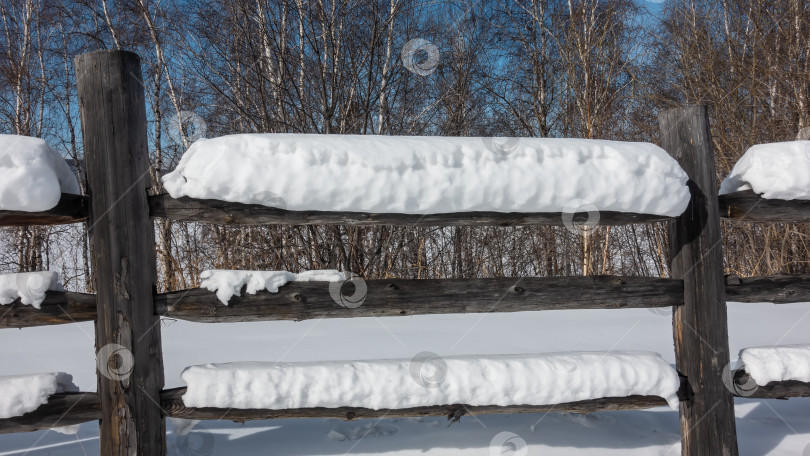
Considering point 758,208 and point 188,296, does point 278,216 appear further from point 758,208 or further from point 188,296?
point 758,208

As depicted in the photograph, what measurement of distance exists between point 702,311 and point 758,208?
1.90 feet

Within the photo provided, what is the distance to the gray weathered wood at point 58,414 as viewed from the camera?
2104mm

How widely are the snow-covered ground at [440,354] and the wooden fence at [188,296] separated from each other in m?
0.35

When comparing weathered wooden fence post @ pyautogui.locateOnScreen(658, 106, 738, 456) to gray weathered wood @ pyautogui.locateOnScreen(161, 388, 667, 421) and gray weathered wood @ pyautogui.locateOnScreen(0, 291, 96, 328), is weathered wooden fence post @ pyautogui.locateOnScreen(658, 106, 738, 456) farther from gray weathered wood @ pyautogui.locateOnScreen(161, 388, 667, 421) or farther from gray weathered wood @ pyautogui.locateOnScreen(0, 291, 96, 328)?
gray weathered wood @ pyautogui.locateOnScreen(0, 291, 96, 328)

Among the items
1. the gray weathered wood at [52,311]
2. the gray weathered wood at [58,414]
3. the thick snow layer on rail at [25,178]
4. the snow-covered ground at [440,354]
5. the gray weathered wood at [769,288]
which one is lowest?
the snow-covered ground at [440,354]

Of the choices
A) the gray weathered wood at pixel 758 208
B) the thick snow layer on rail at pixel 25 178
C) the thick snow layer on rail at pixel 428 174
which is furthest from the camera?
the gray weathered wood at pixel 758 208

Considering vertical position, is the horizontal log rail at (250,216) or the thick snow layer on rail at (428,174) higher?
the thick snow layer on rail at (428,174)

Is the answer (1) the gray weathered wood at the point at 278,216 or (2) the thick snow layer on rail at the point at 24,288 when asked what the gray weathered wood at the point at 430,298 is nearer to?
(1) the gray weathered wood at the point at 278,216

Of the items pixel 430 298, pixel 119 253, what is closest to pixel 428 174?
pixel 430 298

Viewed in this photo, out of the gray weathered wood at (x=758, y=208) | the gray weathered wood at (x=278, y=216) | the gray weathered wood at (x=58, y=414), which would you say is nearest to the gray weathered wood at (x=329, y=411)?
the gray weathered wood at (x=58, y=414)

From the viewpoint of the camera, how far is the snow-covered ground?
2535 millimetres

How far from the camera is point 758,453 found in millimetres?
2562

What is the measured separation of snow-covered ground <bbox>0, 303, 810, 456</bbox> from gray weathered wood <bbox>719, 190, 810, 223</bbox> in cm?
116

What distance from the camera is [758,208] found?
8.20 feet
